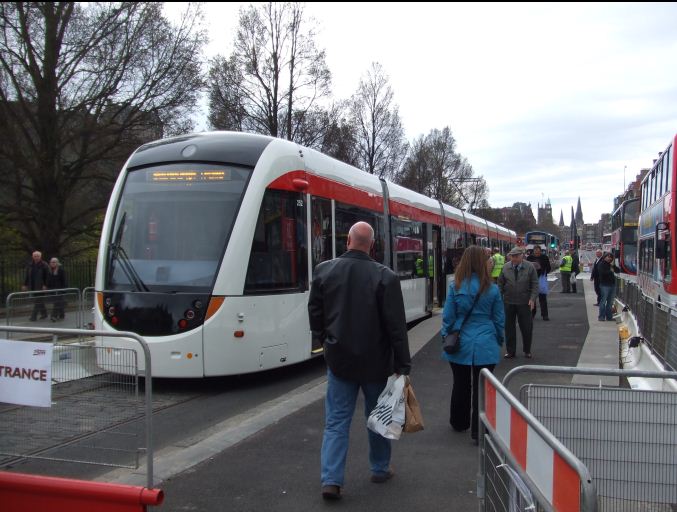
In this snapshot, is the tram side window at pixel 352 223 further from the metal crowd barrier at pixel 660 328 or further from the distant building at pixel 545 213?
the distant building at pixel 545 213

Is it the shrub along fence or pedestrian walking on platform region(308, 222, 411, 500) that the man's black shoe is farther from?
the shrub along fence

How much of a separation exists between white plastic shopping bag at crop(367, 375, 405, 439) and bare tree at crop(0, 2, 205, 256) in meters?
21.2

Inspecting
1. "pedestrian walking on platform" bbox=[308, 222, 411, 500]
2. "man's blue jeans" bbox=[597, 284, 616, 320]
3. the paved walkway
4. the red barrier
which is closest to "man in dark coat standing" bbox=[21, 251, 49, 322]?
the paved walkway

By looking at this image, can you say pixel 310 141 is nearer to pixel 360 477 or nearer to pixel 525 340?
pixel 525 340

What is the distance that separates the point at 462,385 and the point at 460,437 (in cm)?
52

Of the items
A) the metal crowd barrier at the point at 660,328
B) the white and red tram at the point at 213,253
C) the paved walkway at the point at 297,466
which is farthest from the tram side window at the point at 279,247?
the metal crowd barrier at the point at 660,328

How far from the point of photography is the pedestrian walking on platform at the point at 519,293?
33.1 ft

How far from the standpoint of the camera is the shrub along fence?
21900mm

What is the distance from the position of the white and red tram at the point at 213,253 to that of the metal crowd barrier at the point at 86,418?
318 cm

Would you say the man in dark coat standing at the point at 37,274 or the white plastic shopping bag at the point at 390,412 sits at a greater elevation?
the man in dark coat standing at the point at 37,274

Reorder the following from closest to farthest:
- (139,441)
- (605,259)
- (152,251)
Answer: (139,441), (152,251), (605,259)

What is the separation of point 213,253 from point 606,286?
11.3 metres

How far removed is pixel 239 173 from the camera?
318 inches

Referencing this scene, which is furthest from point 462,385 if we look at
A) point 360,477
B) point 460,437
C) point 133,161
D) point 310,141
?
point 310,141
